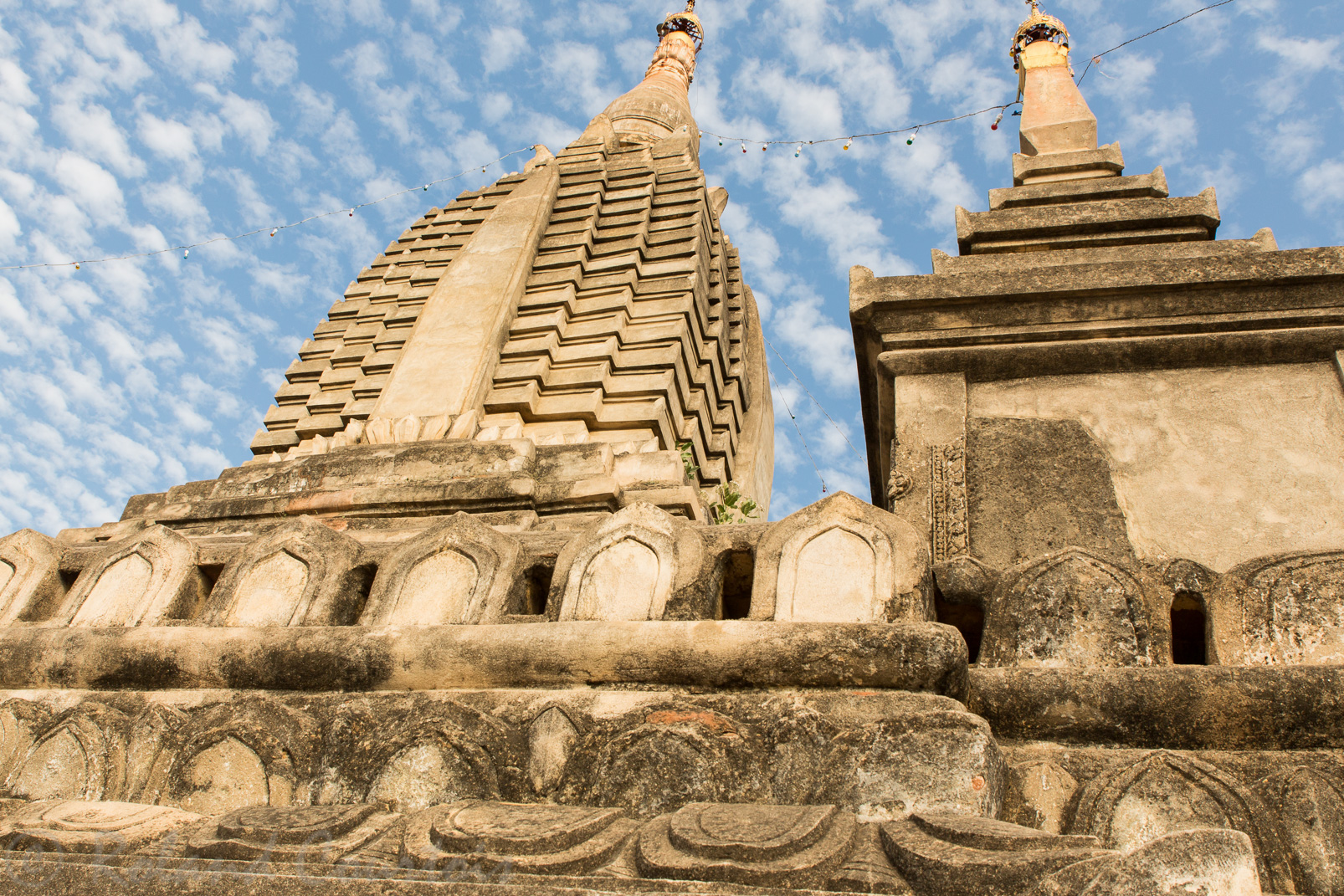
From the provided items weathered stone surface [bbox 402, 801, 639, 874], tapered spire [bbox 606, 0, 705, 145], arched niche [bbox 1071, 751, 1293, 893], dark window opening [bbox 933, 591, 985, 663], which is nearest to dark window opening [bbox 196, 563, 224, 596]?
weathered stone surface [bbox 402, 801, 639, 874]

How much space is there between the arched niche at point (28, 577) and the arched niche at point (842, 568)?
2.71 m

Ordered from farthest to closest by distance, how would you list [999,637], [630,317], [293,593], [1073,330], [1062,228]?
1. [630,317]
2. [1062,228]
3. [1073,330]
4. [293,593]
5. [999,637]

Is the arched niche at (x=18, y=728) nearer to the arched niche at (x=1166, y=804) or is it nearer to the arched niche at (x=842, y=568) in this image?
the arched niche at (x=842, y=568)

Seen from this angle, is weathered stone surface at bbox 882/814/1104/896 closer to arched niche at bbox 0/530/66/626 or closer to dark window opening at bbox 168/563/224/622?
dark window opening at bbox 168/563/224/622

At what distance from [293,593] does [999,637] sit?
2259mm

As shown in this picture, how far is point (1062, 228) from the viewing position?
534 centimetres

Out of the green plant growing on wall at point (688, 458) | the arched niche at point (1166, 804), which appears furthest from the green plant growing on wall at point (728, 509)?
the arched niche at point (1166, 804)

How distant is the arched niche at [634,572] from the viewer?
9.77 feet

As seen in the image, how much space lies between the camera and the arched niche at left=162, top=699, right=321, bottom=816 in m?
2.77

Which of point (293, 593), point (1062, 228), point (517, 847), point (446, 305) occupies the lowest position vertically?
point (517, 847)

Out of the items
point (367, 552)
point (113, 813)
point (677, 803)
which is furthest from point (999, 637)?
point (113, 813)

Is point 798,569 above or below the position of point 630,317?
below

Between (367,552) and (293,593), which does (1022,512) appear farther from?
(293,593)

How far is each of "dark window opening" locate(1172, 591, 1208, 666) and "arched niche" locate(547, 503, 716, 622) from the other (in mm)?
1359
